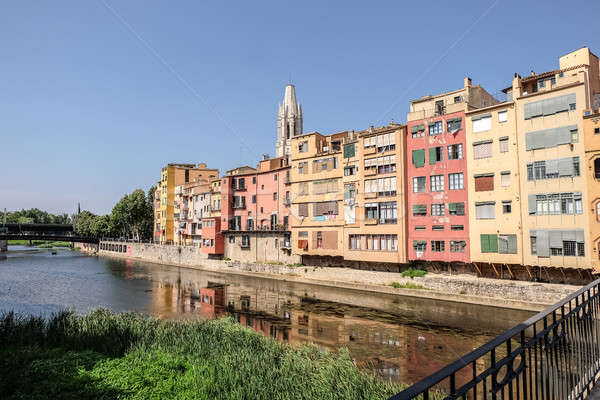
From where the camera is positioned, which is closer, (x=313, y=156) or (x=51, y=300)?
(x=51, y=300)

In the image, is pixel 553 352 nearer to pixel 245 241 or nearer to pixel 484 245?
pixel 484 245

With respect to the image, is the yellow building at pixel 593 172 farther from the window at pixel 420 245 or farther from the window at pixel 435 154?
the window at pixel 420 245

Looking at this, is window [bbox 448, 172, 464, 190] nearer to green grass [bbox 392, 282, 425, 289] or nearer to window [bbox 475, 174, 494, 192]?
window [bbox 475, 174, 494, 192]

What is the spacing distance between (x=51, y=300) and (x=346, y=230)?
31.2m

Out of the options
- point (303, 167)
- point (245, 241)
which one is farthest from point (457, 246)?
point (245, 241)

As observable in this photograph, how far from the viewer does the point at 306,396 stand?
36.3 feet

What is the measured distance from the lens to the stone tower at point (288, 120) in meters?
125

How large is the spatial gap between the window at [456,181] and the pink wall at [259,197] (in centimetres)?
2350

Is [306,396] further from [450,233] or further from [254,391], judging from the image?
[450,233]

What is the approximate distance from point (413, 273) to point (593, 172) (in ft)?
55.7

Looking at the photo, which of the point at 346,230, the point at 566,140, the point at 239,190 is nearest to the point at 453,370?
the point at 566,140

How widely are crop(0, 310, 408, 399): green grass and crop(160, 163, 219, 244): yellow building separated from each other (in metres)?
67.1

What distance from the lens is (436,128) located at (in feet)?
121

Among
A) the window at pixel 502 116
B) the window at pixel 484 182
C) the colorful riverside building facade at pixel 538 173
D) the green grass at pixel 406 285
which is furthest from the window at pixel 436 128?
the green grass at pixel 406 285
